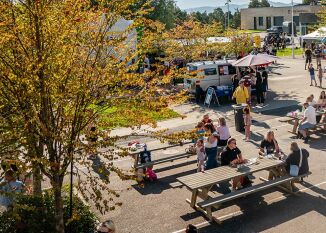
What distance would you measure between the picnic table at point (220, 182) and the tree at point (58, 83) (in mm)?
3101

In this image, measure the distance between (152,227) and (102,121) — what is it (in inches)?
134

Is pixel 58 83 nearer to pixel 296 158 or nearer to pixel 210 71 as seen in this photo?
pixel 296 158

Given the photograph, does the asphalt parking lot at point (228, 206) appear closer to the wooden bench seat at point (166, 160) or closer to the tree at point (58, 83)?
the wooden bench seat at point (166, 160)

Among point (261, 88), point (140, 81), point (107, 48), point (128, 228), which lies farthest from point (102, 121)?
point (261, 88)

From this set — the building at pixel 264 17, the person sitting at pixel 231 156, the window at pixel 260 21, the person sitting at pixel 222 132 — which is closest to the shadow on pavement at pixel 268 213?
the person sitting at pixel 231 156

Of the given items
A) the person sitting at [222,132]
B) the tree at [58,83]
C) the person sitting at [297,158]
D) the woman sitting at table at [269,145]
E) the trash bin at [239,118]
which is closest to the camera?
the tree at [58,83]

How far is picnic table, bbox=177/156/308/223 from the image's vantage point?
31.3 ft

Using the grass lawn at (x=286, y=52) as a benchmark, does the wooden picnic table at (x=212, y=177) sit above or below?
below

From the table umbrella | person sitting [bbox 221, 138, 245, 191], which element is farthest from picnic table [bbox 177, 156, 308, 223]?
the table umbrella

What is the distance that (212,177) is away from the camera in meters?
10.0

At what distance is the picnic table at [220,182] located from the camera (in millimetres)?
9531

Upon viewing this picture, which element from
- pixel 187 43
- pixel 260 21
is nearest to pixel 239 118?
pixel 187 43

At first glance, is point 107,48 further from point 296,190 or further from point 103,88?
point 296,190

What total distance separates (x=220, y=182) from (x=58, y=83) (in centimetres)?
504
